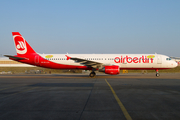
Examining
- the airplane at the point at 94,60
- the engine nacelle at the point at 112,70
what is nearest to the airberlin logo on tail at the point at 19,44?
the airplane at the point at 94,60

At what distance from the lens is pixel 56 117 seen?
17.2ft

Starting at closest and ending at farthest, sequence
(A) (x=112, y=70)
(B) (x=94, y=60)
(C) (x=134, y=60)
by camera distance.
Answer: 1. (A) (x=112, y=70)
2. (C) (x=134, y=60)
3. (B) (x=94, y=60)

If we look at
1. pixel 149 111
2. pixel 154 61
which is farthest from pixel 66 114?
pixel 154 61

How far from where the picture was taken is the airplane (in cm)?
2561

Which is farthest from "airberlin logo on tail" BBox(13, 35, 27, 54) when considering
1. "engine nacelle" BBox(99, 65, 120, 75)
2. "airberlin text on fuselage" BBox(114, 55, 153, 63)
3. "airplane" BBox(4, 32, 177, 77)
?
"airberlin text on fuselage" BBox(114, 55, 153, 63)

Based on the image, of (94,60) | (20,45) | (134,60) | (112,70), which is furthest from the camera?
(20,45)

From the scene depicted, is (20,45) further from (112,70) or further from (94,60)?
(112,70)

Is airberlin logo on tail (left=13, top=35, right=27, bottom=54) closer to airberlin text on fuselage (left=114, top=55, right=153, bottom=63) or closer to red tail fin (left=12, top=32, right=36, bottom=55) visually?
red tail fin (left=12, top=32, right=36, bottom=55)

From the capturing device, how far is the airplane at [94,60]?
25.6m

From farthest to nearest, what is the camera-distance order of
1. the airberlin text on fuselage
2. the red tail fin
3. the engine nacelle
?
the red tail fin
the airberlin text on fuselage
the engine nacelle

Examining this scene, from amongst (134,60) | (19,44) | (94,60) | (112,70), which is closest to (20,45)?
(19,44)

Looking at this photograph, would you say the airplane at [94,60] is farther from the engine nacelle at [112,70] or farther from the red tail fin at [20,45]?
the engine nacelle at [112,70]

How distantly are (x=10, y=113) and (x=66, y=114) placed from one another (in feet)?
6.55

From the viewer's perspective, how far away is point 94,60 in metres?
26.4
